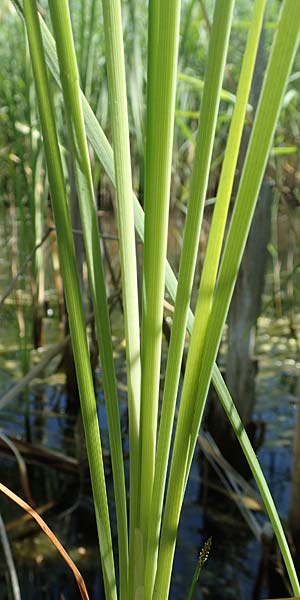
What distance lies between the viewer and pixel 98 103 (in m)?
1.31

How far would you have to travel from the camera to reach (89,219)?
0.40 meters

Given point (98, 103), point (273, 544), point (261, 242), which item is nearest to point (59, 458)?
point (273, 544)

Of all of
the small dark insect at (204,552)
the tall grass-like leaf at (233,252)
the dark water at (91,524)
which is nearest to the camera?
the tall grass-like leaf at (233,252)

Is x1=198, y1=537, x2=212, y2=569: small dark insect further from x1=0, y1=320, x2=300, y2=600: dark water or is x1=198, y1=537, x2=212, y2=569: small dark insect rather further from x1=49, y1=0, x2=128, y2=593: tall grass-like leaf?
x1=0, y1=320, x2=300, y2=600: dark water

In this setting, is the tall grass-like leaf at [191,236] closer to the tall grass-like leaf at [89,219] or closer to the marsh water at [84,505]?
the tall grass-like leaf at [89,219]

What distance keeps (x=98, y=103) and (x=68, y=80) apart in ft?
3.28

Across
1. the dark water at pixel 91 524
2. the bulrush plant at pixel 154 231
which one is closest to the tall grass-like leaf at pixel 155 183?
the bulrush plant at pixel 154 231

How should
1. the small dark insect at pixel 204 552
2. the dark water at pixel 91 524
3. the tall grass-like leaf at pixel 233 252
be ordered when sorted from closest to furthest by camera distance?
the tall grass-like leaf at pixel 233 252
the small dark insect at pixel 204 552
the dark water at pixel 91 524

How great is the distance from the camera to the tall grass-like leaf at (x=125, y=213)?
0.35 meters

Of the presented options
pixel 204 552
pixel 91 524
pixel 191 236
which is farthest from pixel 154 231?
pixel 91 524

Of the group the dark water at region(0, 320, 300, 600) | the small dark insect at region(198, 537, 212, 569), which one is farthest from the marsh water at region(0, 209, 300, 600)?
the small dark insect at region(198, 537, 212, 569)

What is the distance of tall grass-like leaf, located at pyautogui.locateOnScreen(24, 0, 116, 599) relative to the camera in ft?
1.17

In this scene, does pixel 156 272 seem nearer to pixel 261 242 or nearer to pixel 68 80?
pixel 68 80

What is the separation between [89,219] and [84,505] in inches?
34.0
